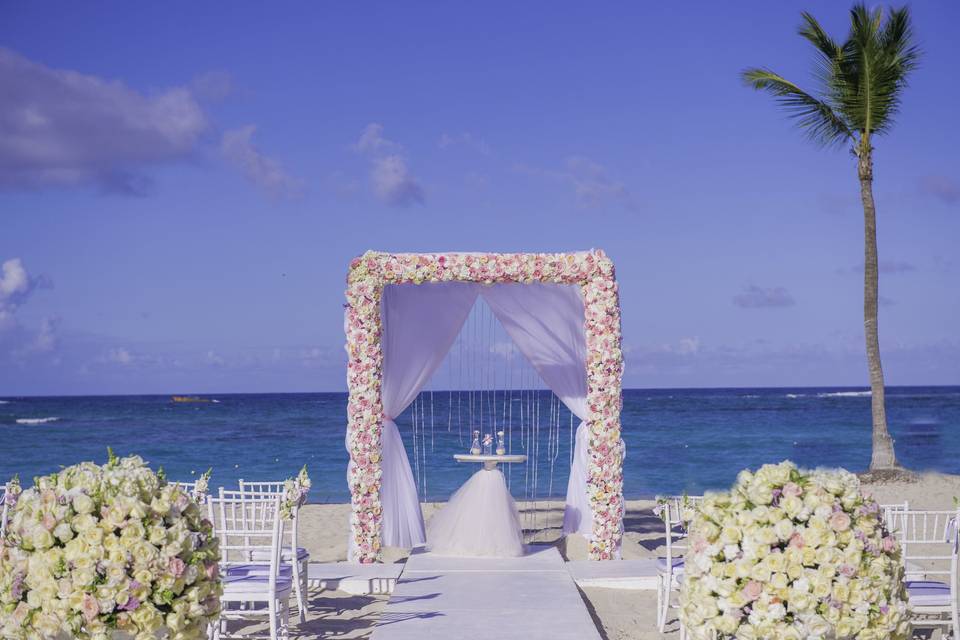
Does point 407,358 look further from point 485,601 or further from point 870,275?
point 870,275

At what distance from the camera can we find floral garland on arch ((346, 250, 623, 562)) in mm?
8859

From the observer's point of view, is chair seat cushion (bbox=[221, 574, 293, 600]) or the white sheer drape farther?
the white sheer drape

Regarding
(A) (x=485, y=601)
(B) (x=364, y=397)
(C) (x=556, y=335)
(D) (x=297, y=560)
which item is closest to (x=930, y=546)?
(C) (x=556, y=335)

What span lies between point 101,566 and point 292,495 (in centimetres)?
301

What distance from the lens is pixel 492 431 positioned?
28.7 m

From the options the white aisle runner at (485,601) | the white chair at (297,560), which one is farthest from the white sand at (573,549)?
the white aisle runner at (485,601)

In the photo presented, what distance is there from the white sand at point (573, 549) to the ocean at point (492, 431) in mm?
2010

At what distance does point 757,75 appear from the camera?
543 inches

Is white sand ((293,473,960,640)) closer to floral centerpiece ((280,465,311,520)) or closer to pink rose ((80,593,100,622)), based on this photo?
floral centerpiece ((280,465,311,520))

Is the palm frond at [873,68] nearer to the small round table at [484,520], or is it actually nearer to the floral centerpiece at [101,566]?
the small round table at [484,520]

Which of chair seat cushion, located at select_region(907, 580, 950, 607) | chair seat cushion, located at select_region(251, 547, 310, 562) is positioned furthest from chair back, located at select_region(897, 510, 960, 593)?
chair seat cushion, located at select_region(251, 547, 310, 562)

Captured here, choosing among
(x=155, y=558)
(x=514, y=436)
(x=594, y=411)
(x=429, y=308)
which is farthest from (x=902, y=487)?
(x=514, y=436)

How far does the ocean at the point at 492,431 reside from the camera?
21391 millimetres

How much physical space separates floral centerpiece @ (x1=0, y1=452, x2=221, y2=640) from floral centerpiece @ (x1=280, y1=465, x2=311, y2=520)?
8.41ft
